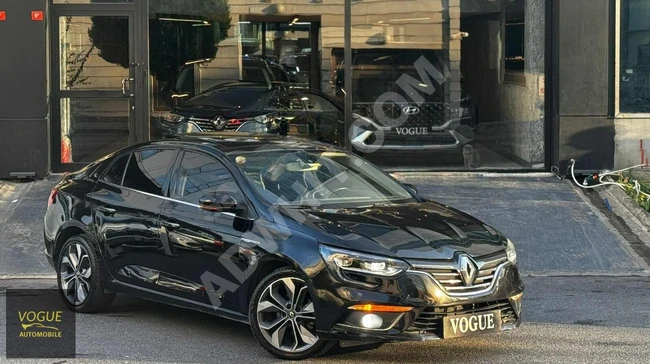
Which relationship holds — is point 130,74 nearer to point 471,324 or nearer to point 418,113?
point 418,113

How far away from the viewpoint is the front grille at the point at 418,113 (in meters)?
14.0

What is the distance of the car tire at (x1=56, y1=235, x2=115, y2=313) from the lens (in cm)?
764

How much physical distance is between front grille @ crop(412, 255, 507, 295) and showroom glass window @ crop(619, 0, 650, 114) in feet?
26.5

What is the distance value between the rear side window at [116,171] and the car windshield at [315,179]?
1.12 metres

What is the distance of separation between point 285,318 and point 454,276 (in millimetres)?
1107

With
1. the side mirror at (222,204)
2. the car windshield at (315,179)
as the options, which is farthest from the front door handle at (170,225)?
the car windshield at (315,179)

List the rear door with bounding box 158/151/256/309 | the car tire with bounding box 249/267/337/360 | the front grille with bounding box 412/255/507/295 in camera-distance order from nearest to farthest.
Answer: the front grille with bounding box 412/255/507/295
the car tire with bounding box 249/267/337/360
the rear door with bounding box 158/151/256/309

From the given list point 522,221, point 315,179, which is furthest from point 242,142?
point 522,221

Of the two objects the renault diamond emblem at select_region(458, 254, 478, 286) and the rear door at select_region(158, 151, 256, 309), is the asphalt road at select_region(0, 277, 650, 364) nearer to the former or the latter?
the rear door at select_region(158, 151, 256, 309)

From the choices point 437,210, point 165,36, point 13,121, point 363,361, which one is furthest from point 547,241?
point 13,121

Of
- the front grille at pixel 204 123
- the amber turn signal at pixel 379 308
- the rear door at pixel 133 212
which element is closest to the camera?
the amber turn signal at pixel 379 308

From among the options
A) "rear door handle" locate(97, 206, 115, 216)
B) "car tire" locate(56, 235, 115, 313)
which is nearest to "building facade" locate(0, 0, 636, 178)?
"car tire" locate(56, 235, 115, 313)

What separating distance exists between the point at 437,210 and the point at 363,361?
1.38m

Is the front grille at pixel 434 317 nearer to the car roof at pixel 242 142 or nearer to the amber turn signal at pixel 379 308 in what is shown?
the amber turn signal at pixel 379 308
